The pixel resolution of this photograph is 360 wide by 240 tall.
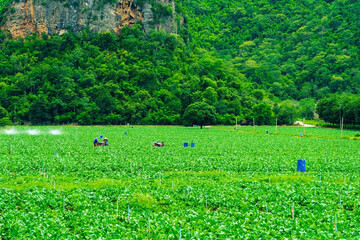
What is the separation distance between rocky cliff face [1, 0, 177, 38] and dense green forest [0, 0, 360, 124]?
576 cm

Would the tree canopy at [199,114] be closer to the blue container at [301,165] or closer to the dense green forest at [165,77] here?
the dense green forest at [165,77]

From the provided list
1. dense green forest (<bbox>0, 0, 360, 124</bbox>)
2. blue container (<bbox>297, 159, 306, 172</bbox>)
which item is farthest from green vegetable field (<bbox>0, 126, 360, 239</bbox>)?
dense green forest (<bbox>0, 0, 360, 124</bbox>)

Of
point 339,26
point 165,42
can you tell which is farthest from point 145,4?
point 339,26

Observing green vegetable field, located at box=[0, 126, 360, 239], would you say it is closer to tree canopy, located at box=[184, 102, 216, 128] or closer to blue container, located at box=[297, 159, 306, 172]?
blue container, located at box=[297, 159, 306, 172]

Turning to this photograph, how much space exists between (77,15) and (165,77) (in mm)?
60091

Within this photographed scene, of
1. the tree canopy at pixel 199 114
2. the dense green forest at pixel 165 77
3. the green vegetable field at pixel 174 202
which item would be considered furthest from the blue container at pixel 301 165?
the dense green forest at pixel 165 77

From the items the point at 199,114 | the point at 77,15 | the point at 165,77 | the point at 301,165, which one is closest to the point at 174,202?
the point at 301,165

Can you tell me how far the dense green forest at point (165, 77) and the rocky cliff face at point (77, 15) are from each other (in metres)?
5.76

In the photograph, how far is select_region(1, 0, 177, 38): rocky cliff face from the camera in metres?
150

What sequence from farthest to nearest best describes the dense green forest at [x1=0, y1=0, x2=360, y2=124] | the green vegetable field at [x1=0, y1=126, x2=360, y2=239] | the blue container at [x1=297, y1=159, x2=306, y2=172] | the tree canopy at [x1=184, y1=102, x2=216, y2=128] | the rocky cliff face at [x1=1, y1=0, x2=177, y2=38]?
the rocky cliff face at [x1=1, y1=0, x2=177, y2=38] → the dense green forest at [x1=0, y1=0, x2=360, y2=124] → the tree canopy at [x1=184, y1=102, x2=216, y2=128] → the blue container at [x1=297, y1=159, x2=306, y2=172] → the green vegetable field at [x1=0, y1=126, x2=360, y2=239]

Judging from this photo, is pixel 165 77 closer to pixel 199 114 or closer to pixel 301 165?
pixel 199 114

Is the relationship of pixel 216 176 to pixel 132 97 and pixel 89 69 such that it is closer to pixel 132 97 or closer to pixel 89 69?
pixel 132 97

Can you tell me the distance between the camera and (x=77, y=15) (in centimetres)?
15312

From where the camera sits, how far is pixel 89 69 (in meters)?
130
